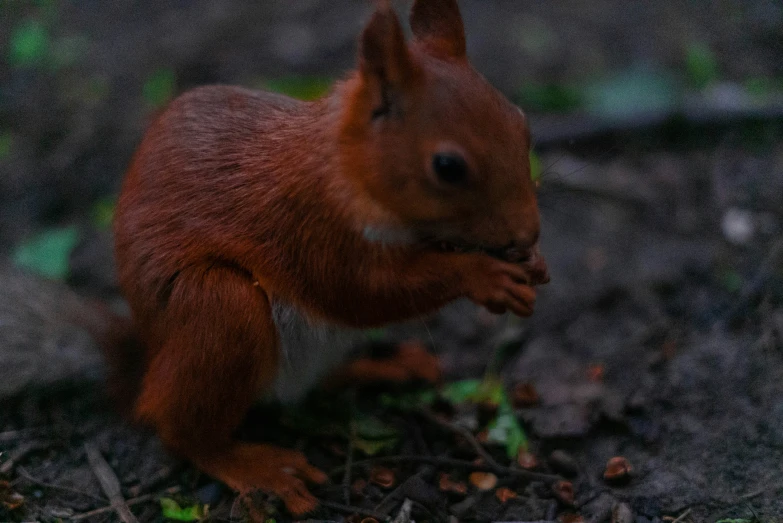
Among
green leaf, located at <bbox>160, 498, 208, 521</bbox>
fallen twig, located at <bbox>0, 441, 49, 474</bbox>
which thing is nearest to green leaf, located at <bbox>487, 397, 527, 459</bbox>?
green leaf, located at <bbox>160, 498, 208, 521</bbox>

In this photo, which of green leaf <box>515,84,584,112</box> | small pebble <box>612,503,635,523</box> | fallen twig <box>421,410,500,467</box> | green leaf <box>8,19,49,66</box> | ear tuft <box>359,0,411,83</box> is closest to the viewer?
ear tuft <box>359,0,411,83</box>

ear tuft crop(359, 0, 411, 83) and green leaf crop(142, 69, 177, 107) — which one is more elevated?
ear tuft crop(359, 0, 411, 83)

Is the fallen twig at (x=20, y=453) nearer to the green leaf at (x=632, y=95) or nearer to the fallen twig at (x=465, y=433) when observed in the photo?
the fallen twig at (x=465, y=433)

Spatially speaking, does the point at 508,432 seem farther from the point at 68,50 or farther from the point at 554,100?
the point at 68,50

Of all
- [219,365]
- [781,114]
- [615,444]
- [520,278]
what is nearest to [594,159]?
[781,114]

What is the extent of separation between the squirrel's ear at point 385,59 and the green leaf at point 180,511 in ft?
5.26

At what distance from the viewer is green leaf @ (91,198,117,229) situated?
13.7 ft

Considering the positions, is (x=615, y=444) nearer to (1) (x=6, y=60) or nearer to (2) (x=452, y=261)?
(2) (x=452, y=261)

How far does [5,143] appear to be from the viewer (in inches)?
180

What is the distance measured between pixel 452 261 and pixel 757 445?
142cm

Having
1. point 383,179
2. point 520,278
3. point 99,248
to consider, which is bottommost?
point 99,248

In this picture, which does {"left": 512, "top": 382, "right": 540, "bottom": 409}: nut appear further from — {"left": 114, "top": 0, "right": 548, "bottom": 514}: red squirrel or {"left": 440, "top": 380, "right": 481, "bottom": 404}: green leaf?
{"left": 114, "top": 0, "right": 548, "bottom": 514}: red squirrel

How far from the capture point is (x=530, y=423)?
3.22 meters

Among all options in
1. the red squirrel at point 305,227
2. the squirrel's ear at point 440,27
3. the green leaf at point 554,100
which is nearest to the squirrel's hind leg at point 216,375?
the red squirrel at point 305,227
